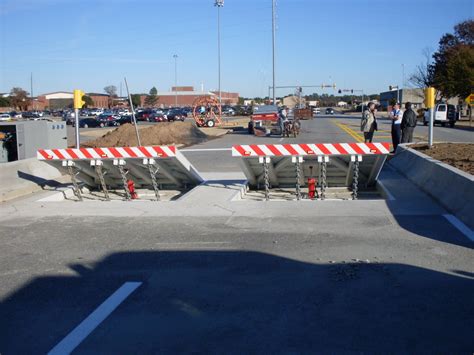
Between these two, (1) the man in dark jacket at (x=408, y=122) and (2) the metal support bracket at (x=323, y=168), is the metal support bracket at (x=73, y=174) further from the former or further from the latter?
(1) the man in dark jacket at (x=408, y=122)

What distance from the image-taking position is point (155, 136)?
1304 inches

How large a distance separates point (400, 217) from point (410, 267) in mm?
3088

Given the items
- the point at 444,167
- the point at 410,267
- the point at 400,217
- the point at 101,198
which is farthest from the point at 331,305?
the point at 101,198

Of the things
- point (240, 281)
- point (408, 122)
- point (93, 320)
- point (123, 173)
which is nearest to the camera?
point (93, 320)

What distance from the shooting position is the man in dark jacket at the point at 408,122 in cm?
1975

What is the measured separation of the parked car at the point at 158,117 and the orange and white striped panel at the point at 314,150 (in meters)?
64.8

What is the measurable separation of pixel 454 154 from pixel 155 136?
21.0m

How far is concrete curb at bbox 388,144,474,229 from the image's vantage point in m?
9.52

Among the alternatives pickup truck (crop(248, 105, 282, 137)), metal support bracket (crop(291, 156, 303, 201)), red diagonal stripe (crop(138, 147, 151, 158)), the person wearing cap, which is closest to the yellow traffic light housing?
the person wearing cap

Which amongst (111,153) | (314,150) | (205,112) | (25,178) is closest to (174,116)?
(205,112)

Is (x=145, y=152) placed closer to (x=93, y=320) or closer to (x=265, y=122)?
(x=93, y=320)

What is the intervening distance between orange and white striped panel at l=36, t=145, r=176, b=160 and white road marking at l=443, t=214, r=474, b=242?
563 centimetres

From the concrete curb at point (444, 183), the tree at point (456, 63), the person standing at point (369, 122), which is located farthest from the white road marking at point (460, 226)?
the tree at point (456, 63)

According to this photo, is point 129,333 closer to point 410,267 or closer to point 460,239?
point 410,267
